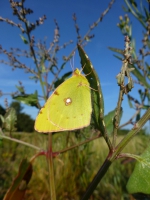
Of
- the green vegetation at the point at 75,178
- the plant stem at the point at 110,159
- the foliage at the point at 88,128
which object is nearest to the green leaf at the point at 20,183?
the foliage at the point at 88,128

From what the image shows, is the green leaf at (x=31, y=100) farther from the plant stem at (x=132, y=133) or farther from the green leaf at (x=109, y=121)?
the plant stem at (x=132, y=133)

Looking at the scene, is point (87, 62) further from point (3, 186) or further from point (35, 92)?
point (3, 186)

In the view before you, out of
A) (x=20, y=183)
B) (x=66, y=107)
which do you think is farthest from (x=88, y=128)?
(x=20, y=183)

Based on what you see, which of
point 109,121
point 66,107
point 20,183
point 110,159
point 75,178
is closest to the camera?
point 110,159

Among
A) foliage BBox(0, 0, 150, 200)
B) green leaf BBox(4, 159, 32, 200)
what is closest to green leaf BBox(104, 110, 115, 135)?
foliage BBox(0, 0, 150, 200)

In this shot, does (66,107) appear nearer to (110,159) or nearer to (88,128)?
(88,128)

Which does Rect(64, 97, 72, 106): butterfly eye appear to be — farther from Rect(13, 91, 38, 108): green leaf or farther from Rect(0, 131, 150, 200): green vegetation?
Rect(0, 131, 150, 200): green vegetation

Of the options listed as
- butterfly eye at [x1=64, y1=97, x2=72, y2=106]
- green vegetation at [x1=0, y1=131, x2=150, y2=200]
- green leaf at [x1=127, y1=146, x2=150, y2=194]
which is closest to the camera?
green leaf at [x1=127, y1=146, x2=150, y2=194]
